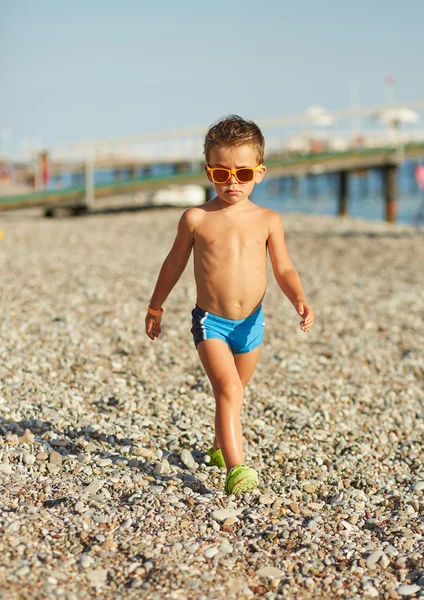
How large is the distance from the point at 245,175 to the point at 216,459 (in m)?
1.35

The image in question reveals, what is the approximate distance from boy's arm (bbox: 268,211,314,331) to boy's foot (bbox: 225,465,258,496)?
639 millimetres

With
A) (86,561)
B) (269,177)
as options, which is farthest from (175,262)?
(269,177)

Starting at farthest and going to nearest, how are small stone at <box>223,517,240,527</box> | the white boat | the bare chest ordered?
the white boat, the bare chest, small stone at <box>223,517,240,527</box>

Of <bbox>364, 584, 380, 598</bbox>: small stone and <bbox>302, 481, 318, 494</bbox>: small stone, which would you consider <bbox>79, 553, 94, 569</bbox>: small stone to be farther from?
<bbox>302, 481, 318, 494</bbox>: small stone

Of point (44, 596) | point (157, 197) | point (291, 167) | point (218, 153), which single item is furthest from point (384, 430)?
point (157, 197)

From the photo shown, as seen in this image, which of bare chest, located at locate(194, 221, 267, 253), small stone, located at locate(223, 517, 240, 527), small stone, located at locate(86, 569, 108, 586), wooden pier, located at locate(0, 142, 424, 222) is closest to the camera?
small stone, located at locate(86, 569, 108, 586)

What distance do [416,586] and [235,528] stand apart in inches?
27.4

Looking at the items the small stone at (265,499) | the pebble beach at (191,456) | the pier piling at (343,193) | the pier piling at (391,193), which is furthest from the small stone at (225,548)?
the pier piling at (343,193)

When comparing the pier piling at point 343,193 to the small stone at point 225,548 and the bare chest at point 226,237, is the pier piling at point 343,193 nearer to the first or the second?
the bare chest at point 226,237

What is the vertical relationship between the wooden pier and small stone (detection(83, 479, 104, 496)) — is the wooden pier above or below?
above

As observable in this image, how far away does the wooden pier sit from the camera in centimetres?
1811

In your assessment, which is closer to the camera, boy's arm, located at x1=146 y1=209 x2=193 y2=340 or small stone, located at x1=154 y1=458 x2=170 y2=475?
boy's arm, located at x1=146 y1=209 x2=193 y2=340

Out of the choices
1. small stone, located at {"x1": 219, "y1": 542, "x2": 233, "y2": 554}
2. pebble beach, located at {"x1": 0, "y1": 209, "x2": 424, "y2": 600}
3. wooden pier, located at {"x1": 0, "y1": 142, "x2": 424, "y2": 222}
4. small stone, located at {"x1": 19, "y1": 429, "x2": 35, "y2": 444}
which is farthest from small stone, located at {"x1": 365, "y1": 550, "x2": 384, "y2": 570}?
wooden pier, located at {"x1": 0, "y1": 142, "x2": 424, "y2": 222}

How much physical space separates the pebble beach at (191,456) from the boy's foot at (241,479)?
9 centimetres
